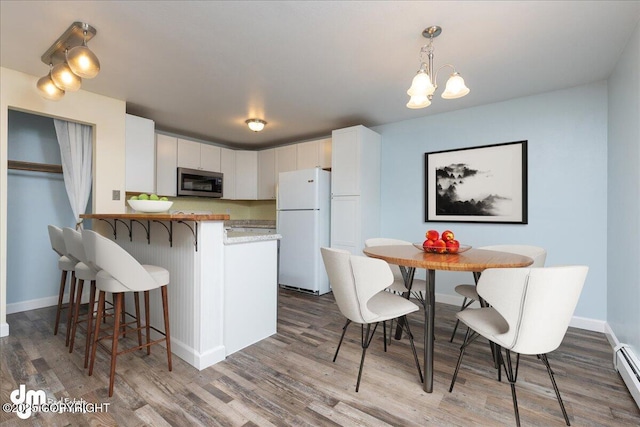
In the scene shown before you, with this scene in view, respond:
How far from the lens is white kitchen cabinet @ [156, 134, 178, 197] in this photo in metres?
4.01

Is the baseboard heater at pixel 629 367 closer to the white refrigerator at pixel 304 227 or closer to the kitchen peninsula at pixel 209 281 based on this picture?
the kitchen peninsula at pixel 209 281

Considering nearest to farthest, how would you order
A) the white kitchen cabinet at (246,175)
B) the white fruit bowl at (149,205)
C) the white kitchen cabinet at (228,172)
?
the white fruit bowl at (149,205) → the white kitchen cabinet at (228,172) → the white kitchen cabinet at (246,175)

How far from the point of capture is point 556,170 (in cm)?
289

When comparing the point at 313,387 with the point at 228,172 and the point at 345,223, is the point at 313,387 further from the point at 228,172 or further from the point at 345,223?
the point at 228,172

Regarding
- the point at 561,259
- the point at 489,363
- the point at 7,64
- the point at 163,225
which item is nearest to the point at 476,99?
the point at 561,259

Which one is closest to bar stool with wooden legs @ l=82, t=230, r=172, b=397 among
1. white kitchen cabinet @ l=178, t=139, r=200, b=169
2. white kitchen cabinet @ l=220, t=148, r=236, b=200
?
white kitchen cabinet @ l=178, t=139, r=200, b=169

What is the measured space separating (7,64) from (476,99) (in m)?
4.33

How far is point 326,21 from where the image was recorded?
188cm

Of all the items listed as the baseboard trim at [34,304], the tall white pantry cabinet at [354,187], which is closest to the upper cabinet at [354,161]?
the tall white pantry cabinet at [354,187]

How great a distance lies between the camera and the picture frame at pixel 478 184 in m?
3.08

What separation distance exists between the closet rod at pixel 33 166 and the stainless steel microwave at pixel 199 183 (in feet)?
4.32

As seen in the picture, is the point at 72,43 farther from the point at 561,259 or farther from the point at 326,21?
the point at 561,259

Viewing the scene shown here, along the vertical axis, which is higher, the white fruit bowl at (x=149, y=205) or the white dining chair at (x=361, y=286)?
the white fruit bowl at (x=149, y=205)

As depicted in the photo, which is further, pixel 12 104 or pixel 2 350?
pixel 12 104
